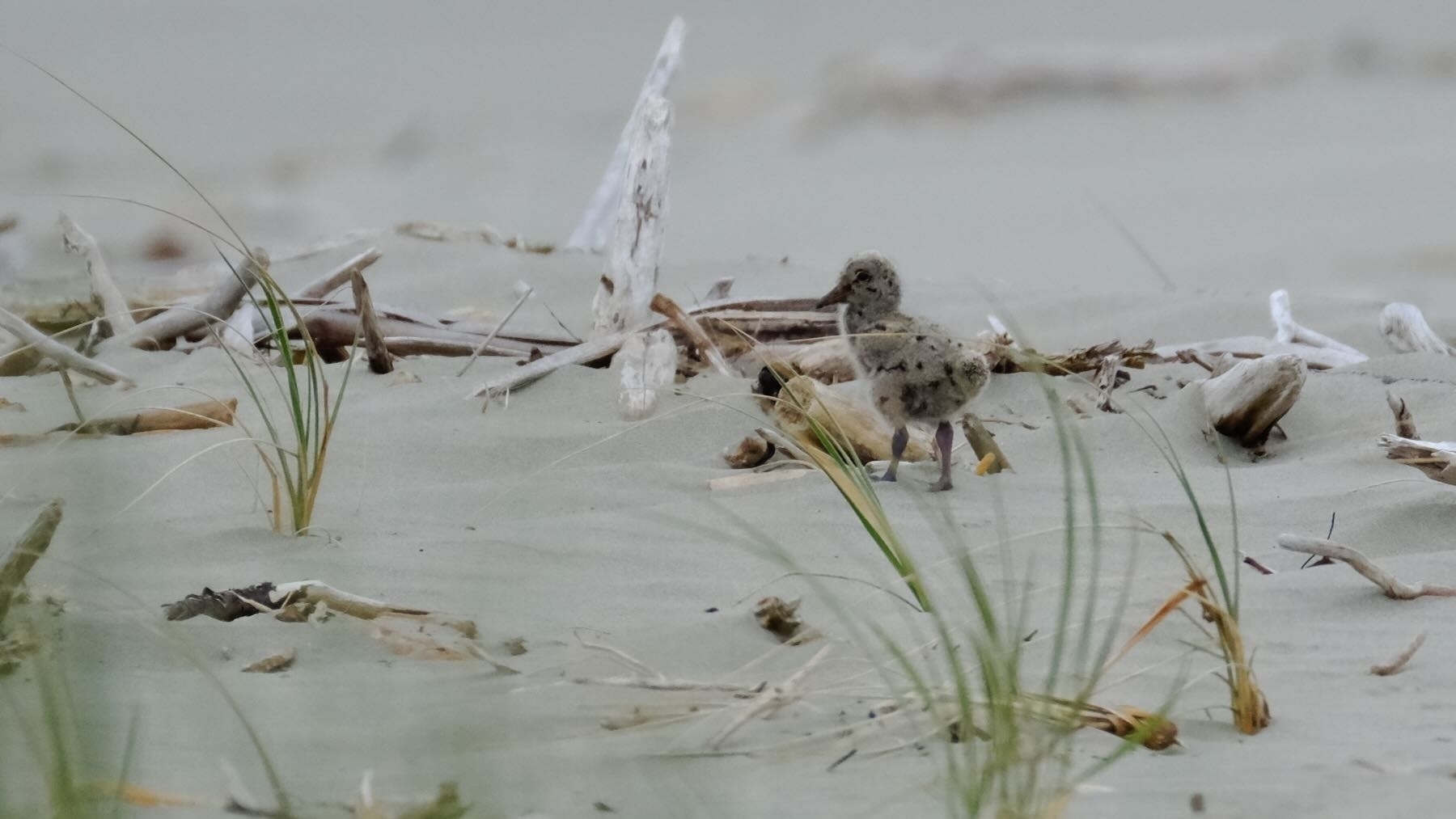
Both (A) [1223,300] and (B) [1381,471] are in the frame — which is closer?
(B) [1381,471]

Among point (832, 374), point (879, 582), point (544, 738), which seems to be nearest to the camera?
point (544, 738)

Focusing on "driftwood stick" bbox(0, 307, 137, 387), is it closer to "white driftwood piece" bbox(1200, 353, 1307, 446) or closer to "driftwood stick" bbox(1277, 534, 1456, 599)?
"driftwood stick" bbox(1277, 534, 1456, 599)

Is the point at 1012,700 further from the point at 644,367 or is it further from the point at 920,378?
the point at 644,367

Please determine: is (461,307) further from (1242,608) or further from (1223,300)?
(1242,608)

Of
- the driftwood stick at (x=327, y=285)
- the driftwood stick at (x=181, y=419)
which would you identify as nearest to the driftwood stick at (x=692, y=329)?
the driftwood stick at (x=327, y=285)

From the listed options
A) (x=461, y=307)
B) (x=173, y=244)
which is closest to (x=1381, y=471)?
(x=461, y=307)

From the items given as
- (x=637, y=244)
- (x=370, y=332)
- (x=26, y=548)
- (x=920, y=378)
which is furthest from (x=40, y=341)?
(x=920, y=378)
